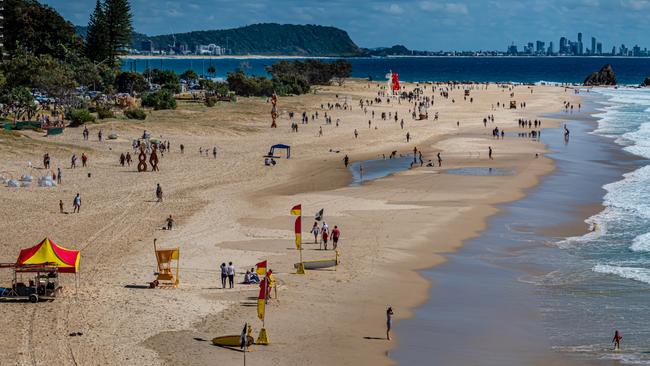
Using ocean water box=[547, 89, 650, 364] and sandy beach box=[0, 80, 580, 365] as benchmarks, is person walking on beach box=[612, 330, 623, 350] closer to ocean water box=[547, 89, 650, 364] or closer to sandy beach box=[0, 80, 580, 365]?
ocean water box=[547, 89, 650, 364]

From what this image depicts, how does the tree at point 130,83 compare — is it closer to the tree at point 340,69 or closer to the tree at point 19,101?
the tree at point 19,101

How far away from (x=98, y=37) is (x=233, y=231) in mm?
69905

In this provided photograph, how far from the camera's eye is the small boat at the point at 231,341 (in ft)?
58.6

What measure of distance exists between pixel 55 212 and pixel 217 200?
6601 millimetres

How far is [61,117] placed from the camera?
58812mm

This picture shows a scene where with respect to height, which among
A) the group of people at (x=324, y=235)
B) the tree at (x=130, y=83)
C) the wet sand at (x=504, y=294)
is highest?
the tree at (x=130, y=83)

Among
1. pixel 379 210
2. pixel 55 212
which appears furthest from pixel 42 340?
pixel 379 210

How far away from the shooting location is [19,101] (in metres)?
56.3

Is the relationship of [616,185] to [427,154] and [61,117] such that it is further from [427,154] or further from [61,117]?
[61,117]

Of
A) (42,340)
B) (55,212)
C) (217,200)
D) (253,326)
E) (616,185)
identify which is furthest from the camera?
(616,185)

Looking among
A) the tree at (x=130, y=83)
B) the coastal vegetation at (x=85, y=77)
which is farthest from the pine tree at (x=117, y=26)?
the tree at (x=130, y=83)

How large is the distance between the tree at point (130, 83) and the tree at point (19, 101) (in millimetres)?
26252

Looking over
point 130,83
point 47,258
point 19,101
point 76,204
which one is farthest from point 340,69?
point 47,258

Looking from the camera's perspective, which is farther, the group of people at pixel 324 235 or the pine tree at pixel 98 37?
the pine tree at pixel 98 37
